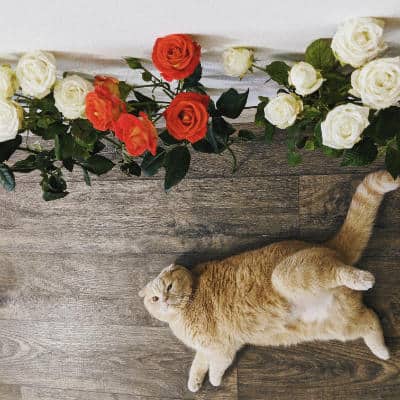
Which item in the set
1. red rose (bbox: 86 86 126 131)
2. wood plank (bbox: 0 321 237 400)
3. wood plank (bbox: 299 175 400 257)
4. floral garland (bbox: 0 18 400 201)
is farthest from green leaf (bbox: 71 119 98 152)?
wood plank (bbox: 0 321 237 400)

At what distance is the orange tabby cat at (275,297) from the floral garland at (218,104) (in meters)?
0.37

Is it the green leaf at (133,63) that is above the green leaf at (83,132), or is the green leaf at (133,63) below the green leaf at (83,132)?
above

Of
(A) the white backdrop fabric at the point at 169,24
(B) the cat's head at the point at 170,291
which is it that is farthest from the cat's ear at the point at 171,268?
(A) the white backdrop fabric at the point at 169,24

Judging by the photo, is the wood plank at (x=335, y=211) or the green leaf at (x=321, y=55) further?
the wood plank at (x=335, y=211)

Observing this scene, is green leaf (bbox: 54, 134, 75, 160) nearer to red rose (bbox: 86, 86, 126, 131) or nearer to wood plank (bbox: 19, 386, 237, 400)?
red rose (bbox: 86, 86, 126, 131)

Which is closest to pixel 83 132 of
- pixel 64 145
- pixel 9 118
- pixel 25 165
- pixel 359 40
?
pixel 64 145

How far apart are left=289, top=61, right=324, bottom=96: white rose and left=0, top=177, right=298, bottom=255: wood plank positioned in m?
0.68

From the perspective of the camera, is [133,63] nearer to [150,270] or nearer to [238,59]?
[238,59]

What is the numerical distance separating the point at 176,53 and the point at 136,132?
189mm

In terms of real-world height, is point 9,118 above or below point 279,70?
below

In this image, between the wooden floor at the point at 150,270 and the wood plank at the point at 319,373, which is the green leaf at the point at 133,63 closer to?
the wooden floor at the point at 150,270

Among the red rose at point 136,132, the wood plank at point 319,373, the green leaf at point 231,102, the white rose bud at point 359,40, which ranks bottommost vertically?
the wood plank at point 319,373

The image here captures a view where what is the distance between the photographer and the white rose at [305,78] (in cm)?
95

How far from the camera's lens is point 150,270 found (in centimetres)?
178
